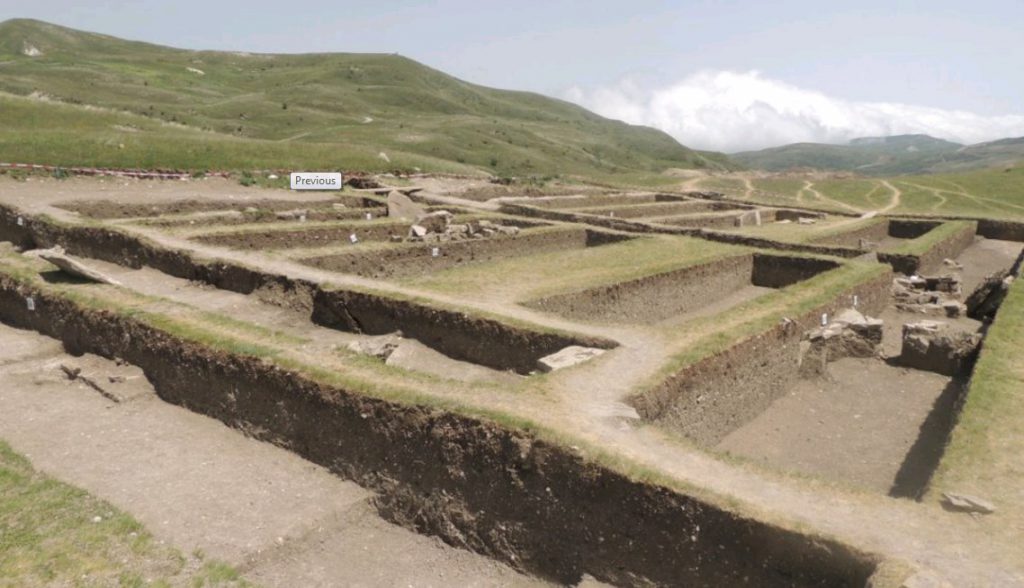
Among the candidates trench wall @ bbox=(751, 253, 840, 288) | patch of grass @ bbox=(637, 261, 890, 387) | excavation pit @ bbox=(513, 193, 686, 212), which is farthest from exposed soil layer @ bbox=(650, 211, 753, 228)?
patch of grass @ bbox=(637, 261, 890, 387)

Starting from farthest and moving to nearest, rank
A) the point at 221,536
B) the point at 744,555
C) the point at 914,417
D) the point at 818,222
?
1. the point at 818,222
2. the point at 914,417
3. the point at 221,536
4. the point at 744,555

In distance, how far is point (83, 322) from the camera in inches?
519

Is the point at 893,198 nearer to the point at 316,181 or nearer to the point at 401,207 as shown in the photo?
the point at 401,207

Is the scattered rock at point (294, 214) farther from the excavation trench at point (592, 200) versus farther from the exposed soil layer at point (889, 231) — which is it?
the exposed soil layer at point (889, 231)

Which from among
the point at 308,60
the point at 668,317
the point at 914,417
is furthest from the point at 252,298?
the point at 308,60

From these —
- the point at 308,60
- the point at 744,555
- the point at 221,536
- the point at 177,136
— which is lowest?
the point at 221,536

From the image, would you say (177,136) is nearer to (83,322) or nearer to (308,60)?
(83,322)

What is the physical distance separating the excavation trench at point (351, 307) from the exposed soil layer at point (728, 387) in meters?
1.63

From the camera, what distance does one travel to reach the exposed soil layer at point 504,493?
20.4 feet

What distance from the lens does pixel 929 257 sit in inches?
932

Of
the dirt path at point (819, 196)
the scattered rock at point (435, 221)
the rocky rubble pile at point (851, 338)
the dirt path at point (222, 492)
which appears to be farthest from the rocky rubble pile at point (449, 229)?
the dirt path at point (819, 196)

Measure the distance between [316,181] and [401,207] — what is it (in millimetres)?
5765

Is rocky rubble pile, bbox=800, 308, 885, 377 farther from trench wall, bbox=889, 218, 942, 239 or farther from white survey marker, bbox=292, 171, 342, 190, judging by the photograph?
white survey marker, bbox=292, 171, 342, 190

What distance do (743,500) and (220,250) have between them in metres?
15.7
